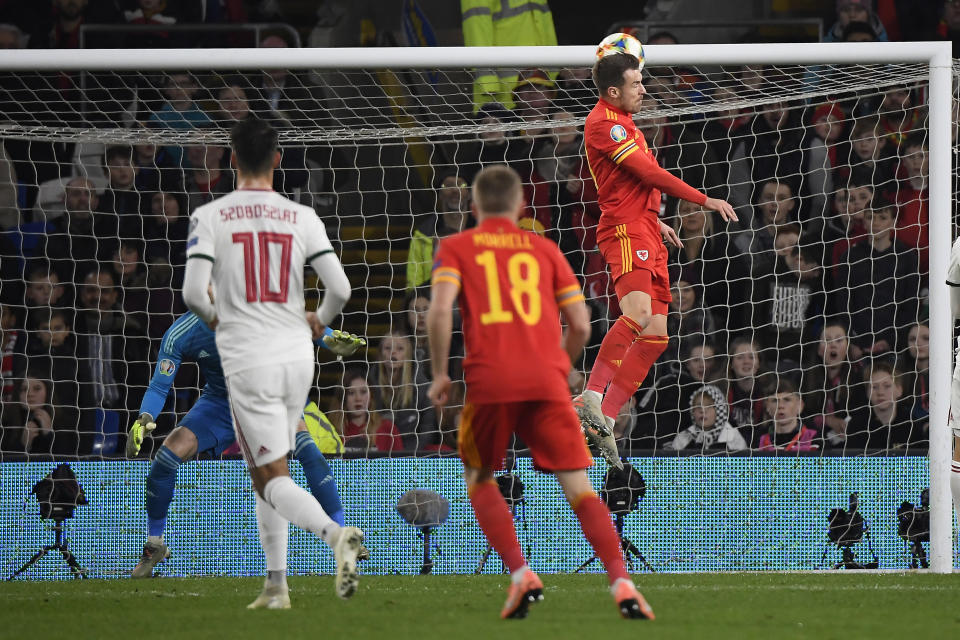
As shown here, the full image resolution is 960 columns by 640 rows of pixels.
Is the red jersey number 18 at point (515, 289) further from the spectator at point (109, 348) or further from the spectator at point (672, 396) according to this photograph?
the spectator at point (109, 348)

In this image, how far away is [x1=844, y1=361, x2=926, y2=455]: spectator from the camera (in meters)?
9.54

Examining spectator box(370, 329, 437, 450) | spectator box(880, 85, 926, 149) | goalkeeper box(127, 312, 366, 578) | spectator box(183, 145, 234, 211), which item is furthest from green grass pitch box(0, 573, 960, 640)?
spectator box(880, 85, 926, 149)

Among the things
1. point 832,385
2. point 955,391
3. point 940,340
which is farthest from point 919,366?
point 955,391

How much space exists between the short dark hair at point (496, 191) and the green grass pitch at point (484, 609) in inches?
63.6

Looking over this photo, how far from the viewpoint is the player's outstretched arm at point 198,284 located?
541cm

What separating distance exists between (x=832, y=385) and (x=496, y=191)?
5463mm

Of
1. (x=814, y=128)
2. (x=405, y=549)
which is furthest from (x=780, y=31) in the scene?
(x=405, y=549)

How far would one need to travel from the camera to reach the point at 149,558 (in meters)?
7.97

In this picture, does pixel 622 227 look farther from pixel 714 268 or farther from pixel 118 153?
pixel 118 153

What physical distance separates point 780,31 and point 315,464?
687 centimetres

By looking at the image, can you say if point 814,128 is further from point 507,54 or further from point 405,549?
point 405,549

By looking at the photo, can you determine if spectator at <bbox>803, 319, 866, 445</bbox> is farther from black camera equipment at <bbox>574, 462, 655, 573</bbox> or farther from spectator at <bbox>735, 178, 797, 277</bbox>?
Result: black camera equipment at <bbox>574, 462, 655, 573</bbox>

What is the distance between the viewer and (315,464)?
7605mm

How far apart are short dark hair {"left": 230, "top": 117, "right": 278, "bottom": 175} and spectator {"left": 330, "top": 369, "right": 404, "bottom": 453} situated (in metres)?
4.29
